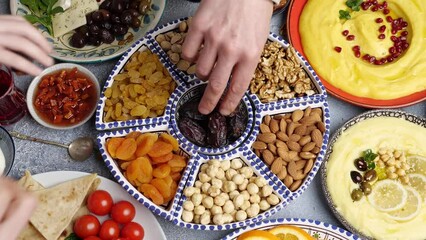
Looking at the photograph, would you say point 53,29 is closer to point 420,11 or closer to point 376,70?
point 376,70

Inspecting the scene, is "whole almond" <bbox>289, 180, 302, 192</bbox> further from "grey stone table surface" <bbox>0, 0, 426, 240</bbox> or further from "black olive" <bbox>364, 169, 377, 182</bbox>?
"black olive" <bbox>364, 169, 377, 182</bbox>

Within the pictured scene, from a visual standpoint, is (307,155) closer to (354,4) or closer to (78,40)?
(354,4)

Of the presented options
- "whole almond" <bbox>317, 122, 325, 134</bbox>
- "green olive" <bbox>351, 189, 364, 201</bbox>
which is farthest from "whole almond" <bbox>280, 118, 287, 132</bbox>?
"green olive" <bbox>351, 189, 364, 201</bbox>

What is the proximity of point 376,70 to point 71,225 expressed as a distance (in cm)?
130

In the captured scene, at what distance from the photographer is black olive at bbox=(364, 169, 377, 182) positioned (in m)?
1.85

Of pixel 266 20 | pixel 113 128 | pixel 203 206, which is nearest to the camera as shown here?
pixel 266 20

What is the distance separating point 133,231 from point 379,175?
92 cm

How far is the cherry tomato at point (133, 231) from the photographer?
171 cm

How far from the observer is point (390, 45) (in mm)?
2135

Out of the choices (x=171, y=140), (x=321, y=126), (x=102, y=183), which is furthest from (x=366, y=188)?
(x=102, y=183)

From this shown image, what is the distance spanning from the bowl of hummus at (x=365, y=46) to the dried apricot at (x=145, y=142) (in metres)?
0.71

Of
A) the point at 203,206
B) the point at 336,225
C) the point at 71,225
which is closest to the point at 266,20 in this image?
the point at 203,206

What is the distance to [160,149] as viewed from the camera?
5.84 ft

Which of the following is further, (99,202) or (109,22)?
(109,22)
